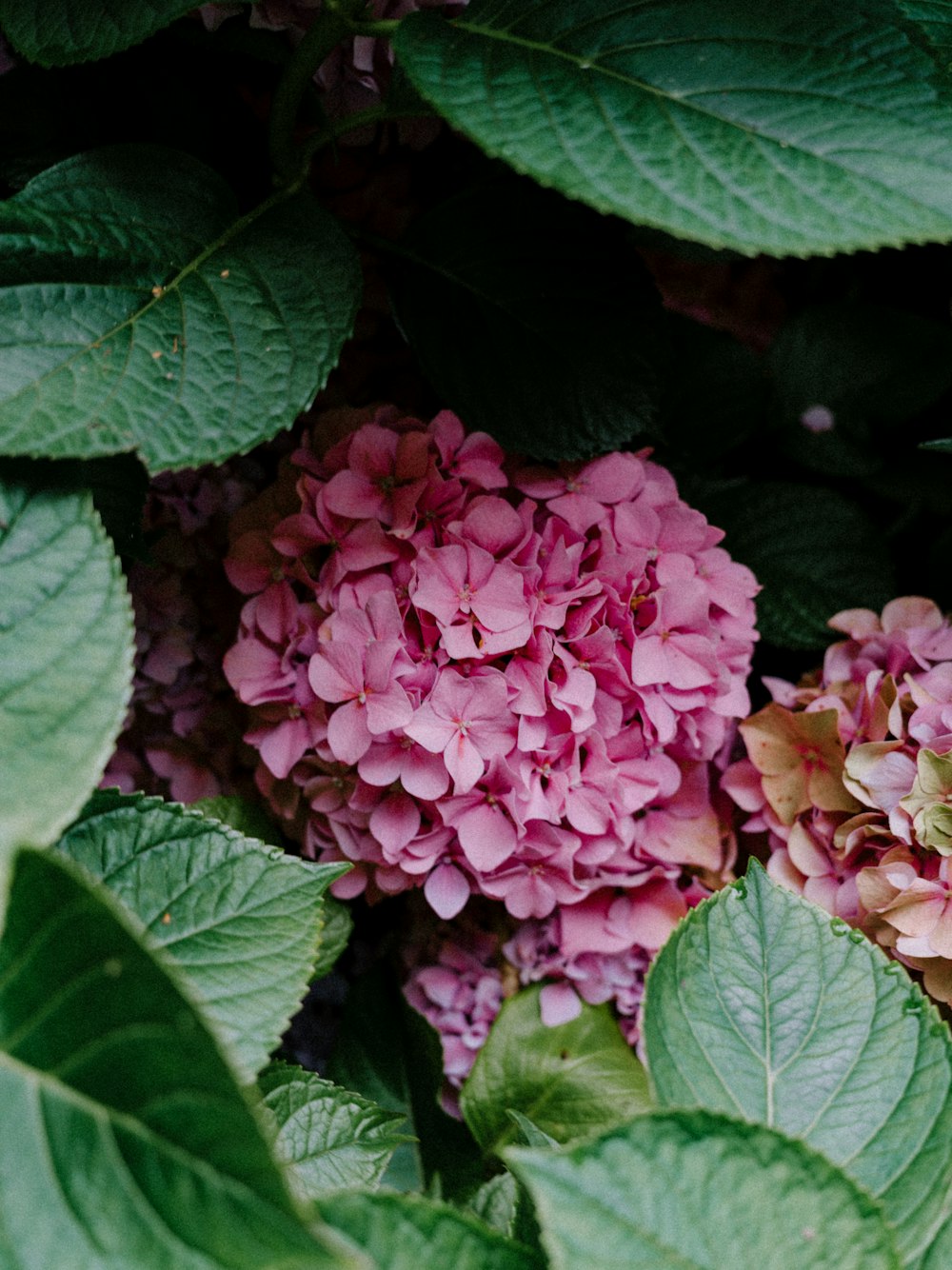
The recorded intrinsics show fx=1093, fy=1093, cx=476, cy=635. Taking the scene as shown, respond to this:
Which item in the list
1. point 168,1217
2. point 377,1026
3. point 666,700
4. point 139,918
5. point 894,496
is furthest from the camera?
point 894,496

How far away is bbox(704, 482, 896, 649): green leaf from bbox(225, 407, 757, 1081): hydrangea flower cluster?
169 millimetres

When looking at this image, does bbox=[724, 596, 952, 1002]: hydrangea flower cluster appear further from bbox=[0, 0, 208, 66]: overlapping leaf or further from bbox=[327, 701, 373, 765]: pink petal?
bbox=[0, 0, 208, 66]: overlapping leaf

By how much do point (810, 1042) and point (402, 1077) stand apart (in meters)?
0.45

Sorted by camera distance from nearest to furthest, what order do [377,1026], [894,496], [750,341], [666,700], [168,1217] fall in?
[168,1217], [666,700], [377,1026], [894,496], [750,341]

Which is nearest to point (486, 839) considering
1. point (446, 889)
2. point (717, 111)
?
point (446, 889)

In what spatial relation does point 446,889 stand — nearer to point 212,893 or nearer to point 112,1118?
point 212,893

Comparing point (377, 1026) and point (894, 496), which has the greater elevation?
point (894, 496)

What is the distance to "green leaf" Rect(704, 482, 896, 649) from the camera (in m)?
0.97

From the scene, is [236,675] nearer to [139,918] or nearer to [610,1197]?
[139,918]

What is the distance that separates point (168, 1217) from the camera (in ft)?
1.23

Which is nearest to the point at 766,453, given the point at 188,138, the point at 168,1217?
the point at 188,138

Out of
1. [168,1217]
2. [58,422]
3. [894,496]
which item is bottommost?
[894,496]

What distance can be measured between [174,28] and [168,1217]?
78 centimetres

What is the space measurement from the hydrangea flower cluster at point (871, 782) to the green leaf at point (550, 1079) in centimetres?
19
